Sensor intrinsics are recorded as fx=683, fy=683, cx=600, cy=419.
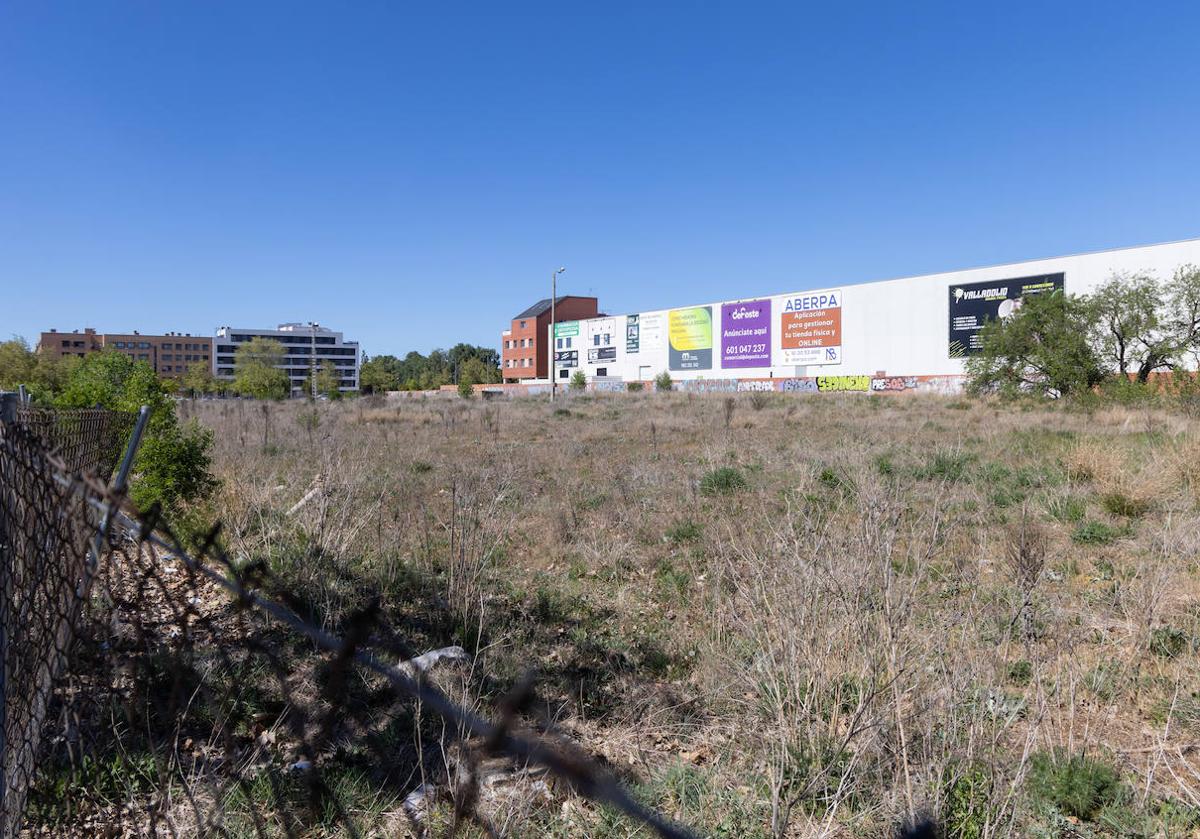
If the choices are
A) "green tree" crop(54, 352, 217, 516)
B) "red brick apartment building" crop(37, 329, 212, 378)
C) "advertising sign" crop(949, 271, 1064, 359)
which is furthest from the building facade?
"green tree" crop(54, 352, 217, 516)

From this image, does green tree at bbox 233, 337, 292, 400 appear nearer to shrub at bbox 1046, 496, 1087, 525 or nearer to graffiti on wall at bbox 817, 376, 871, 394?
graffiti on wall at bbox 817, 376, 871, 394

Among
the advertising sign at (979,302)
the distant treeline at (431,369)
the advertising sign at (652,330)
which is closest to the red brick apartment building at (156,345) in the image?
the distant treeline at (431,369)

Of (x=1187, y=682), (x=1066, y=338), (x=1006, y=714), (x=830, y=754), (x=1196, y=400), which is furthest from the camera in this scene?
(x=1066, y=338)

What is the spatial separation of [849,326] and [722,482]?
149 feet

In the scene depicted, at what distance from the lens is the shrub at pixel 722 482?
9.27m

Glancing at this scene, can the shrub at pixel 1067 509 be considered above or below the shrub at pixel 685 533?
above

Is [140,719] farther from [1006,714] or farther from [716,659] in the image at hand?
[1006,714]

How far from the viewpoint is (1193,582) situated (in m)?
5.14

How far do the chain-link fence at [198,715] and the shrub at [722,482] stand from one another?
5395 millimetres

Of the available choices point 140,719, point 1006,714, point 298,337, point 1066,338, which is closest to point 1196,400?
point 1066,338

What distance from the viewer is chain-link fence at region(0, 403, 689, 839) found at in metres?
1.81

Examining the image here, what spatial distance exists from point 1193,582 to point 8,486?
6957 millimetres

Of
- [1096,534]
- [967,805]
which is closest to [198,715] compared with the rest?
[967,805]

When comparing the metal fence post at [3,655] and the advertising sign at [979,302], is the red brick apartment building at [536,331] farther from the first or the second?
the metal fence post at [3,655]
